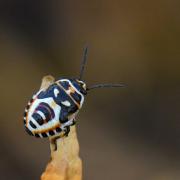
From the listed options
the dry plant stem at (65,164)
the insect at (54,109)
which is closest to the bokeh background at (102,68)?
the insect at (54,109)

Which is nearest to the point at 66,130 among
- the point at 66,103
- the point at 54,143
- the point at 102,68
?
the point at 54,143

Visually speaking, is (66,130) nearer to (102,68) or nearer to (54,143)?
(54,143)

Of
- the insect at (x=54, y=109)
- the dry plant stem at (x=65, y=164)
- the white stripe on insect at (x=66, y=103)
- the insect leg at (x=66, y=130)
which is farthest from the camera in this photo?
the white stripe on insect at (x=66, y=103)

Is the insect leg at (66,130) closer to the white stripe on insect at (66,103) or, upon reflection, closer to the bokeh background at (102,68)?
the white stripe on insect at (66,103)

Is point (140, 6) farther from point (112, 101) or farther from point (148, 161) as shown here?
point (148, 161)

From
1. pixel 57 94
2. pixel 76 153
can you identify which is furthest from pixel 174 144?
pixel 76 153

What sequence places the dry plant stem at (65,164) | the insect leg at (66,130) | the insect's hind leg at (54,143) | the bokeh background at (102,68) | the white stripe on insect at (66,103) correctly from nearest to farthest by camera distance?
1. the dry plant stem at (65,164)
2. the insect's hind leg at (54,143)
3. the insect leg at (66,130)
4. the white stripe on insect at (66,103)
5. the bokeh background at (102,68)

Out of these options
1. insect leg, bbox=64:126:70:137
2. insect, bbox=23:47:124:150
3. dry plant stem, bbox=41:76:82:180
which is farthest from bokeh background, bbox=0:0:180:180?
dry plant stem, bbox=41:76:82:180
